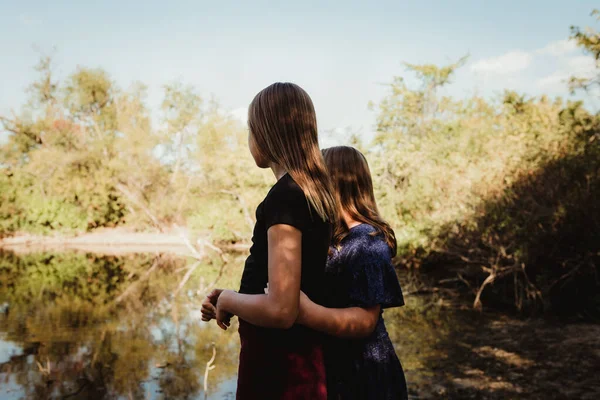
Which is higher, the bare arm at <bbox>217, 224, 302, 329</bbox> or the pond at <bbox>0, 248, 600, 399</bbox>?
the bare arm at <bbox>217, 224, 302, 329</bbox>

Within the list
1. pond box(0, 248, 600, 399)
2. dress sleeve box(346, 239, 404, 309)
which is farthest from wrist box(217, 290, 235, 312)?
pond box(0, 248, 600, 399)

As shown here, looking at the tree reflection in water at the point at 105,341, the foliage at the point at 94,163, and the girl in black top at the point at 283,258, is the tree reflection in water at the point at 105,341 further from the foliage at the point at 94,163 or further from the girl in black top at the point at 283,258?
the foliage at the point at 94,163

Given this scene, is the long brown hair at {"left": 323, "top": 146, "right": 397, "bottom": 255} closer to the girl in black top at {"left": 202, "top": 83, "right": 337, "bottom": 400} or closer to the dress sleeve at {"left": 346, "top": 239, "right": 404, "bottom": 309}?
the dress sleeve at {"left": 346, "top": 239, "right": 404, "bottom": 309}

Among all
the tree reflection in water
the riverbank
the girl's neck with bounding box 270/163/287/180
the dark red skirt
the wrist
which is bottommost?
the tree reflection in water

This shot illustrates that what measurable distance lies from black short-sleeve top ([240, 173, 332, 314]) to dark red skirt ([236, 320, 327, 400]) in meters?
0.14

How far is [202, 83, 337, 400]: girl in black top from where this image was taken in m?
1.41

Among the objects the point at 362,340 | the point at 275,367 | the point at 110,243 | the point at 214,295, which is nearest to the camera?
the point at 275,367

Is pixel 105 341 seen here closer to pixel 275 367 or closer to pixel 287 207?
pixel 275 367

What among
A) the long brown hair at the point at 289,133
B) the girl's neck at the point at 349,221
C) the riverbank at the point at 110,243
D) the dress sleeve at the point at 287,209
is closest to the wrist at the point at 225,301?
the dress sleeve at the point at 287,209

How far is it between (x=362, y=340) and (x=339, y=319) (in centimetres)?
36

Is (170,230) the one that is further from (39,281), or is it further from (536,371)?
(536,371)

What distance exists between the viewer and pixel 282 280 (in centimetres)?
140

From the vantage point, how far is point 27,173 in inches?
1251

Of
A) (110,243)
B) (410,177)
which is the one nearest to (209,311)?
(410,177)
